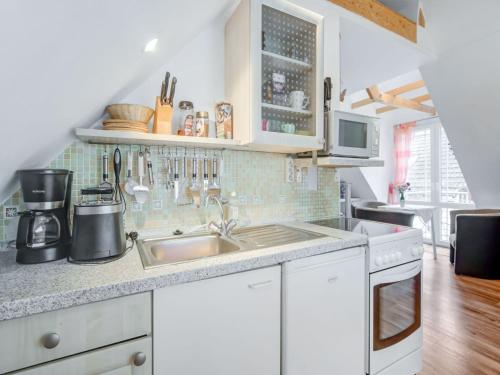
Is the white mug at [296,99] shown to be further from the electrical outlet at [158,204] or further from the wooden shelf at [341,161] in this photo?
the electrical outlet at [158,204]

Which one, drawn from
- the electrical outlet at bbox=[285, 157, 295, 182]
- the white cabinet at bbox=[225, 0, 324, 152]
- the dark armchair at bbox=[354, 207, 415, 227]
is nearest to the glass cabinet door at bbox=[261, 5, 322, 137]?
the white cabinet at bbox=[225, 0, 324, 152]

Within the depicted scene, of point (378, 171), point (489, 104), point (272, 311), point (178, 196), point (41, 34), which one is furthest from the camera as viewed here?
point (378, 171)

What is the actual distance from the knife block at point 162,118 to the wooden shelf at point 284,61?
0.61 m

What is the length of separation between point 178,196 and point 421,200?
15.0 ft

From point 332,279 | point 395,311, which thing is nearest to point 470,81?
point 395,311

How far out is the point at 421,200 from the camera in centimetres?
452

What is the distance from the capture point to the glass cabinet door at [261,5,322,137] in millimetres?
1476

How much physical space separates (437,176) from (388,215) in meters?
1.55

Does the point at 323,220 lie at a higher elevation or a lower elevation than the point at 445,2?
lower

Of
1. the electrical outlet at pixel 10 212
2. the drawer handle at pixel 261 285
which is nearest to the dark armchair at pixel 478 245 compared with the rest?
the drawer handle at pixel 261 285

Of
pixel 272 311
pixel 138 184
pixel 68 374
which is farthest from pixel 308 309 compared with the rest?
pixel 138 184

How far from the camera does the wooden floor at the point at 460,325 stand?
160 cm

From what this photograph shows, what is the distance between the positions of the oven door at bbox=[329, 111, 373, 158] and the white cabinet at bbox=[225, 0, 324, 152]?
9cm

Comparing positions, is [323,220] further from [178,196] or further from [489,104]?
[489,104]
